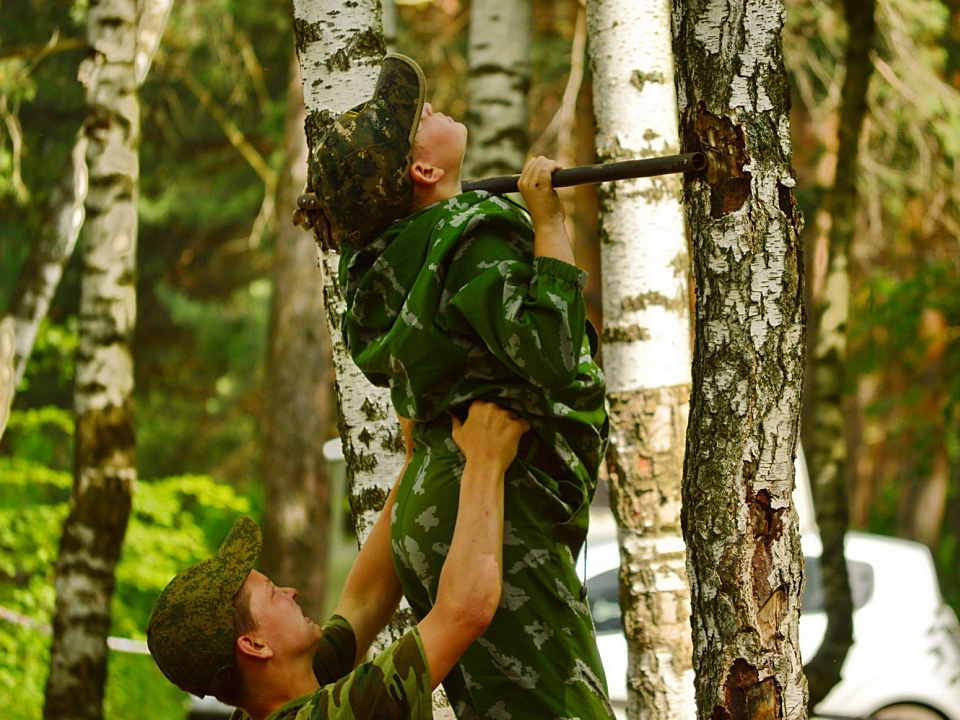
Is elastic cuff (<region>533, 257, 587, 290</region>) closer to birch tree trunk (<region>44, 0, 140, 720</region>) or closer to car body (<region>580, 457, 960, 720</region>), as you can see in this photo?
birch tree trunk (<region>44, 0, 140, 720</region>)

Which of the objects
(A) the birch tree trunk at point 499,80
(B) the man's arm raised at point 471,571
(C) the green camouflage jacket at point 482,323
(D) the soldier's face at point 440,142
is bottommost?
(B) the man's arm raised at point 471,571

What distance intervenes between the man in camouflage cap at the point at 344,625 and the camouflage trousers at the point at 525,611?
0.09 metres

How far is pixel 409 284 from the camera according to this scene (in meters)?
2.06

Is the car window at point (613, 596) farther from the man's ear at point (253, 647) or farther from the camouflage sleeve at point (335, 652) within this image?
the man's ear at point (253, 647)

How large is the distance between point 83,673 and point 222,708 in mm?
2775

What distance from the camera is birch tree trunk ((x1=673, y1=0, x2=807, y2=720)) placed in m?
1.98

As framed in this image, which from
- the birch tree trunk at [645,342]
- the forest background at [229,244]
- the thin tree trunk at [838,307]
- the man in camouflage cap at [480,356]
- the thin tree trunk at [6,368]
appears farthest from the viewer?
the forest background at [229,244]

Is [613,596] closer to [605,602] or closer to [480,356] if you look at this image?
[605,602]

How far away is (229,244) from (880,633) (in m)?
11.6

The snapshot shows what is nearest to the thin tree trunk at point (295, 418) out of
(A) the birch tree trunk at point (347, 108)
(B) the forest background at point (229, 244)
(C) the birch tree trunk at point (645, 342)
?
(B) the forest background at point (229, 244)

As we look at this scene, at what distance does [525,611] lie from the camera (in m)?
1.97

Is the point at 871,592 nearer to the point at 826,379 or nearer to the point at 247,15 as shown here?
the point at 826,379

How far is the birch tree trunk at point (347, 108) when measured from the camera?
107 inches

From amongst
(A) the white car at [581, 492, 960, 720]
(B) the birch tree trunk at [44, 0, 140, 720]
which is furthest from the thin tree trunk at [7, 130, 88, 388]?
(A) the white car at [581, 492, 960, 720]
